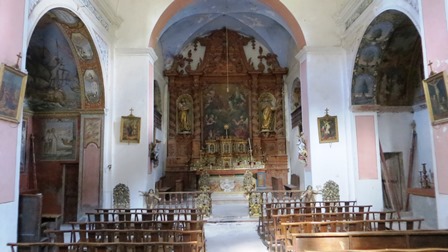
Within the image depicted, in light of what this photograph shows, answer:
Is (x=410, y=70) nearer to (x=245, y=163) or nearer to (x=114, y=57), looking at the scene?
(x=245, y=163)

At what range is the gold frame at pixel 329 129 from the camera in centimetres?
1004

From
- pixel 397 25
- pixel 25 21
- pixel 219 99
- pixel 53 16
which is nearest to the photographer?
pixel 25 21

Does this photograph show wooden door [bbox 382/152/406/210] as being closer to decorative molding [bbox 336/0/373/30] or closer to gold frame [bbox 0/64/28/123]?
decorative molding [bbox 336/0/373/30]

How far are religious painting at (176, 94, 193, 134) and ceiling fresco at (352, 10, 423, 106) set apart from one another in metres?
7.57

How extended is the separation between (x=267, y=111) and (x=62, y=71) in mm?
8783

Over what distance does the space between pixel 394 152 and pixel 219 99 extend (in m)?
7.63

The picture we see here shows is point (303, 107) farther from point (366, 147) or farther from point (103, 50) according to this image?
point (103, 50)

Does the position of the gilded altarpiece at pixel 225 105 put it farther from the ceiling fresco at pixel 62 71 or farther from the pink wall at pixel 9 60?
the pink wall at pixel 9 60

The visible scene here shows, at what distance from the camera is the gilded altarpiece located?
14.7 m

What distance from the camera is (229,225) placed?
8.79m

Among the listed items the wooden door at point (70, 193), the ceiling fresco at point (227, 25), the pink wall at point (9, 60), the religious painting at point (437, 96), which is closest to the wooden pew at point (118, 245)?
the pink wall at point (9, 60)

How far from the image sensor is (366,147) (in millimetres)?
9742

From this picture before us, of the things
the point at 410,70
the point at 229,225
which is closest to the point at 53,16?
the point at 229,225

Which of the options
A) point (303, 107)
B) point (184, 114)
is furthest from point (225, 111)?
point (303, 107)
